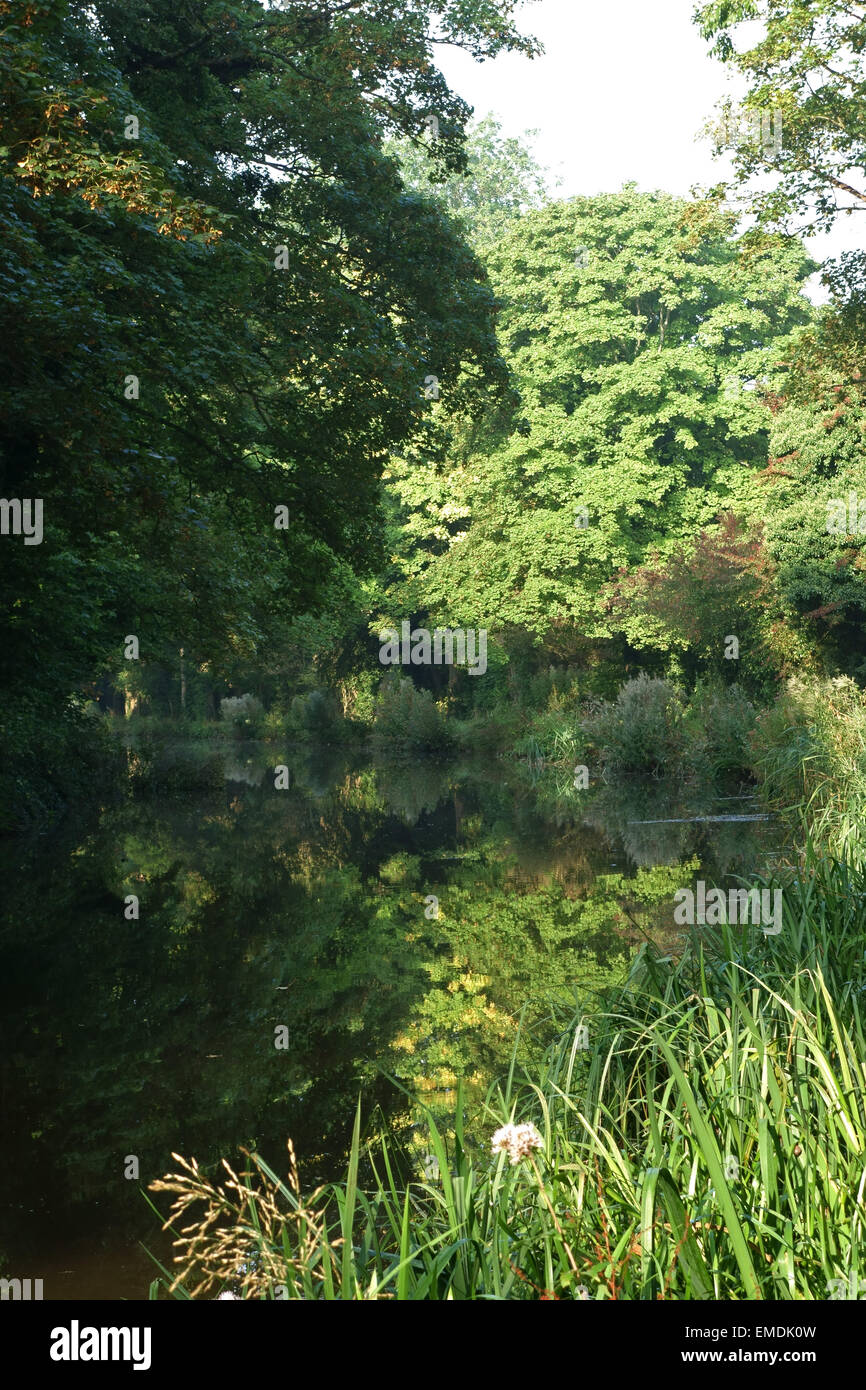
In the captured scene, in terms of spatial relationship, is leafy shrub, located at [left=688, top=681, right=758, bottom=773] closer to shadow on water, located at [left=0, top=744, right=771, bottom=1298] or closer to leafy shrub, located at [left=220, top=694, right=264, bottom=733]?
shadow on water, located at [left=0, top=744, right=771, bottom=1298]

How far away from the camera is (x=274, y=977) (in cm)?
913

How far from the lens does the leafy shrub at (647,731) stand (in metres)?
21.2

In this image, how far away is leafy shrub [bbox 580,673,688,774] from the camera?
2122 cm

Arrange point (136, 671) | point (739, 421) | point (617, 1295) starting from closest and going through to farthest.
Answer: point (617, 1295) → point (739, 421) → point (136, 671)

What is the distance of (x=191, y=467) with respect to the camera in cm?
1429

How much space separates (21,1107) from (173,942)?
4.07 metres

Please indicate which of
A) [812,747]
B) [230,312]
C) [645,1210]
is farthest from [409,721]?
[645,1210]

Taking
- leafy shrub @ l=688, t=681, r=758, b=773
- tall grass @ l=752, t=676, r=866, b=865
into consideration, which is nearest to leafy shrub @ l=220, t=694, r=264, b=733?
leafy shrub @ l=688, t=681, r=758, b=773

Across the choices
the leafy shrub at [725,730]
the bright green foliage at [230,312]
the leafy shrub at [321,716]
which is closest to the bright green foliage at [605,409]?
the leafy shrub at [321,716]

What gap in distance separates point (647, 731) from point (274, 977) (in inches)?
520

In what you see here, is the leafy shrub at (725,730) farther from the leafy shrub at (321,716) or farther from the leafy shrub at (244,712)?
the leafy shrub at (244,712)

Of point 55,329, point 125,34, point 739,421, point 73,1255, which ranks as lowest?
point 73,1255
